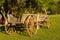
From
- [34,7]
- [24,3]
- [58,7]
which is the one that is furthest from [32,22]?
[58,7]

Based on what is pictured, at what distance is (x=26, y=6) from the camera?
1989 cm

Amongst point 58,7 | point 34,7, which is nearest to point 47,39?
point 34,7

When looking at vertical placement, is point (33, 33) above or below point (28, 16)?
below

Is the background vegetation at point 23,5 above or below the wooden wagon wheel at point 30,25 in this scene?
above

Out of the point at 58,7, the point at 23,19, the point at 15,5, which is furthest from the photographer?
the point at 58,7

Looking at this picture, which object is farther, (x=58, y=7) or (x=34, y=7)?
(x=58, y=7)

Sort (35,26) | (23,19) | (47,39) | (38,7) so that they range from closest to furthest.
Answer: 1. (47,39)
2. (23,19)
3. (35,26)
4. (38,7)

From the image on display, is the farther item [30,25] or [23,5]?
[23,5]

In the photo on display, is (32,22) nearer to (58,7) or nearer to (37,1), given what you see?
(37,1)

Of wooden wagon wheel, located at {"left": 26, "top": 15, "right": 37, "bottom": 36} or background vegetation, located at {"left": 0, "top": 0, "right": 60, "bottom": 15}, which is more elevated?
background vegetation, located at {"left": 0, "top": 0, "right": 60, "bottom": 15}

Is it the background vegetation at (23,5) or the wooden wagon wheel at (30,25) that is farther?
the background vegetation at (23,5)

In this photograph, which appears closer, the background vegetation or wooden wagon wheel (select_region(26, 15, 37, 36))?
wooden wagon wheel (select_region(26, 15, 37, 36))

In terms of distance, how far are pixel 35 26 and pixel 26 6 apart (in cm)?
600

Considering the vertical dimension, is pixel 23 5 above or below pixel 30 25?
above
